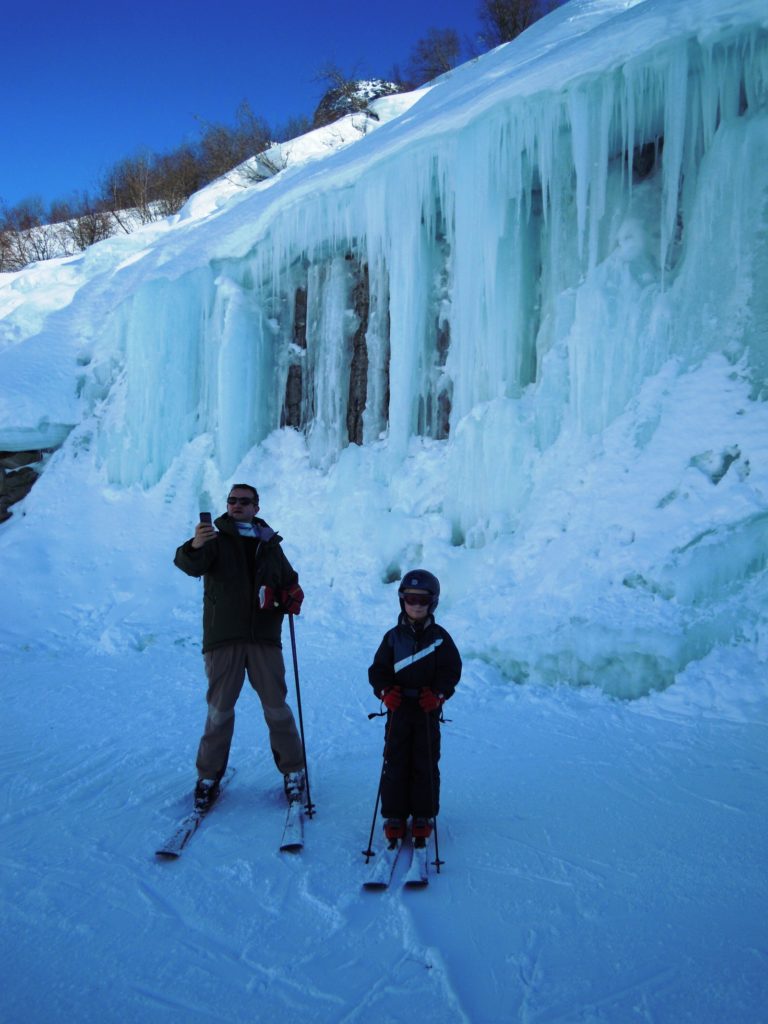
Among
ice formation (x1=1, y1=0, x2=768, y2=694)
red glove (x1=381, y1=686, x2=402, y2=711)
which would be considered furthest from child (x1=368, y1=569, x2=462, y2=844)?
ice formation (x1=1, y1=0, x2=768, y2=694)

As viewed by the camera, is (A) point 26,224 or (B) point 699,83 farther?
(A) point 26,224

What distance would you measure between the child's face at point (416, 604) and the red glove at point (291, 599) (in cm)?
69

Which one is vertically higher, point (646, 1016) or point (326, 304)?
point (326, 304)

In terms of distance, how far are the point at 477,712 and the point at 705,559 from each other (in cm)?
216

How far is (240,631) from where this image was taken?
347 cm

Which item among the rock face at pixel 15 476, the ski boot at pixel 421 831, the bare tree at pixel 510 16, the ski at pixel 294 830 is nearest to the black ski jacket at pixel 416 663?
the ski boot at pixel 421 831

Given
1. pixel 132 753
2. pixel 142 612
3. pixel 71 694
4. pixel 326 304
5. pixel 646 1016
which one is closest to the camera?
pixel 646 1016

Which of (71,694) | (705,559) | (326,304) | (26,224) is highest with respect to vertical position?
(26,224)

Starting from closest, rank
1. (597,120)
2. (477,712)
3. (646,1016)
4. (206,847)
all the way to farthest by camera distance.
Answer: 1. (646,1016)
2. (206,847)
3. (477,712)
4. (597,120)

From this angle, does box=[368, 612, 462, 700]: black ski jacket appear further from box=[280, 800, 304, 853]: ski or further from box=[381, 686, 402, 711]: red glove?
box=[280, 800, 304, 853]: ski

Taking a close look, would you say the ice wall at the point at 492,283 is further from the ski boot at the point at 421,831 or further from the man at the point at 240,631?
the ski boot at the point at 421,831

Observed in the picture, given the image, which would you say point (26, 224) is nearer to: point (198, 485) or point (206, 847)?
point (198, 485)

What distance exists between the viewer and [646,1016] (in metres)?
1.98

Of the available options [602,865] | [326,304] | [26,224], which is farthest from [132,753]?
[26,224]
